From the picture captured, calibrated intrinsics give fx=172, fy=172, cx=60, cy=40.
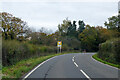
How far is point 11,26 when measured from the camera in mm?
39125

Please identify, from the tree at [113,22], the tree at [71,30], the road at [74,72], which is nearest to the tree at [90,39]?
the tree at [71,30]

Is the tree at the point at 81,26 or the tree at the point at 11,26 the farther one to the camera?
the tree at the point at 81,26

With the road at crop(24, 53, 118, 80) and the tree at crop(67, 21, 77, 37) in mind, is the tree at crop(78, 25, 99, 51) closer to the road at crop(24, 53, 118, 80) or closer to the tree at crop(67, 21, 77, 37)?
the tree at crop(67, 21, 77, 37)

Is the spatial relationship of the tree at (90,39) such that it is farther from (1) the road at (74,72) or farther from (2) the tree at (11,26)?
(1) the road at (74,72)

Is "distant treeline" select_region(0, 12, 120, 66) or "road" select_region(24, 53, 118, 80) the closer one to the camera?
"road" select_region(24, 53, 118, 80)

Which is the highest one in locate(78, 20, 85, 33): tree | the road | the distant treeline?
locate(78, 20, 85, 33): tree

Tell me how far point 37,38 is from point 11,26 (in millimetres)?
12405

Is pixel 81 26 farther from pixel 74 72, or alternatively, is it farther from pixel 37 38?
pixel 74 72

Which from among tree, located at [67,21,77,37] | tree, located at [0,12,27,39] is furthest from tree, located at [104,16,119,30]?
tree, located at [67,21,77,37]

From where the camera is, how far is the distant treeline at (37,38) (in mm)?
19938

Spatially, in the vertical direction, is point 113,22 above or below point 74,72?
above

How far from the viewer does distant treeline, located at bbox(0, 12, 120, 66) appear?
1994cm

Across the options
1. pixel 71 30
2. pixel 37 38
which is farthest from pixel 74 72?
pixel 71 30

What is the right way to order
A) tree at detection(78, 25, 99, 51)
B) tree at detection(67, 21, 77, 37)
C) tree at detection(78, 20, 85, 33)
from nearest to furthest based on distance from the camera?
1. tree at detection(78, 25, 99, 51)
2. tree at detection(67, 21, 77, 37)
3. tree at detection(78, 20, 85, 33)
